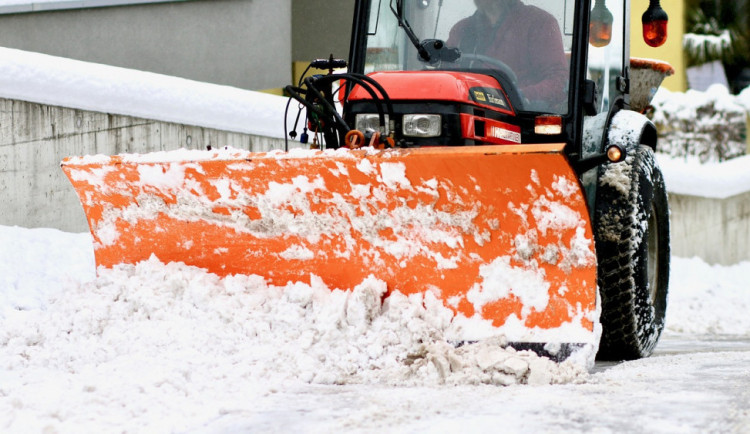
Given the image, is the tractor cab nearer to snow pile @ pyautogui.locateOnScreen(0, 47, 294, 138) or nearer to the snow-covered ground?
the snow-covered ground

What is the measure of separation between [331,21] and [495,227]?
9.74 metres

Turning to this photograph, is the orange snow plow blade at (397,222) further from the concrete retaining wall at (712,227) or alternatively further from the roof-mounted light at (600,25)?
the concrete retaining wall at (712,227)

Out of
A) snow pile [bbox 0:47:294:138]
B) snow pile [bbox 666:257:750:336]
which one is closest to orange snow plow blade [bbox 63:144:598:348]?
snow pile [bbox 0:47:294:138]

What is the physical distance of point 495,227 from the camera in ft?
14.1

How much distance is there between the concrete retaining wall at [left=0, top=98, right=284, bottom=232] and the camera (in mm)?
7191

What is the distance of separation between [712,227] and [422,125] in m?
6.74

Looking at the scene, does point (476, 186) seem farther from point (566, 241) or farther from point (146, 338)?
point (146, 338)

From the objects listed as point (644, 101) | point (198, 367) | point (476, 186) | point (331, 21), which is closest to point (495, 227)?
point (476, 186)

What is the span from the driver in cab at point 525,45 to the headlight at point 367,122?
2.06 feet

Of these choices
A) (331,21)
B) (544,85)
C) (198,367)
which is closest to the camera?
(198,367)

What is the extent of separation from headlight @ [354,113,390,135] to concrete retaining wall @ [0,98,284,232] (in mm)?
3383

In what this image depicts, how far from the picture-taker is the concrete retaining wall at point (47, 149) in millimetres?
7191

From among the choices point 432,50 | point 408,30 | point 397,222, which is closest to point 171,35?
point 408,30

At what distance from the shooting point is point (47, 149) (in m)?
7.34
